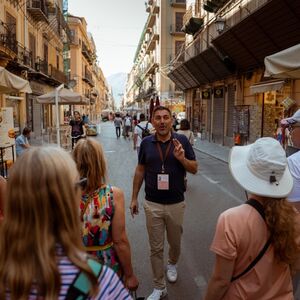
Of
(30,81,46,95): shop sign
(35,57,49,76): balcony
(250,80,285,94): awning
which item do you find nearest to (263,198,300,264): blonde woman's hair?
(250,80,285,94): awning

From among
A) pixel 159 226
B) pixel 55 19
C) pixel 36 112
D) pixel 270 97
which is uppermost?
pixel 55 19

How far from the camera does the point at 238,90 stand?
18.7 m

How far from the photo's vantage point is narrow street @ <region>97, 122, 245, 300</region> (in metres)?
4.14

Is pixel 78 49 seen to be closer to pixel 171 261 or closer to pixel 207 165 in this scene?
pixel 207 165

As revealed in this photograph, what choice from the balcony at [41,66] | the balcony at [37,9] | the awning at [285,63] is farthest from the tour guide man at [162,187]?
the balcony at [41,66]

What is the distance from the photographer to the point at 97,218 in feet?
8.00

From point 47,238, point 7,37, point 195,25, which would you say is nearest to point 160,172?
point 47,238

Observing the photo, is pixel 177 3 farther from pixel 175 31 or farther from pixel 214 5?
pixel 214 5

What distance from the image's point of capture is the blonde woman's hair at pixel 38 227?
1218mm

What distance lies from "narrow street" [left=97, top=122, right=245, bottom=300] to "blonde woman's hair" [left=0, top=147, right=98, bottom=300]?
2.84 meters

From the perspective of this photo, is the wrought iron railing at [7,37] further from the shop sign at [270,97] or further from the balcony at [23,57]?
the shop sign at [270,97]

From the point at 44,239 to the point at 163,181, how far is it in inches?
101

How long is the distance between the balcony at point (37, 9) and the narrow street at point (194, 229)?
16.4 metres

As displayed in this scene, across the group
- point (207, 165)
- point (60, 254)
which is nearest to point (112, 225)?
point (60, 254)
